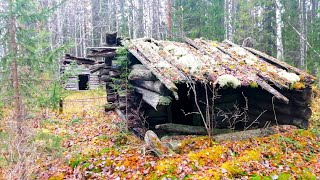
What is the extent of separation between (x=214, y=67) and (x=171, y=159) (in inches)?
125

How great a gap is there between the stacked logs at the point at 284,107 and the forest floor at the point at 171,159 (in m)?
0.62

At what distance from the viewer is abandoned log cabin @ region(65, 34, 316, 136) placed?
720 centimetres

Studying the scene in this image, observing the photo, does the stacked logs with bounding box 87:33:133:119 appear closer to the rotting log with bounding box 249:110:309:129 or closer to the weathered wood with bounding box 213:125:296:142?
the weathered wood with bounding box 213:125:296:142

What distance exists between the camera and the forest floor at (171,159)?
5660 millimetres

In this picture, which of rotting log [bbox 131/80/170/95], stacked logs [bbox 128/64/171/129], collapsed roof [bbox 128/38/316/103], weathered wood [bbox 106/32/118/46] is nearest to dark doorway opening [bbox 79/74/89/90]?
weathered wood [bbox 106/32/118/46]

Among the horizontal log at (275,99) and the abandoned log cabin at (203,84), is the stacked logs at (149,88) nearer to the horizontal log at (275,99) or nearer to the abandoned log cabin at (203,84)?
the abandoned log cabin at (203,84)

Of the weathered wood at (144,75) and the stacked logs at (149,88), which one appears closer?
the stacked logs at (149,88)

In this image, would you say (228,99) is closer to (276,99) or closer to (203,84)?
(276,99)

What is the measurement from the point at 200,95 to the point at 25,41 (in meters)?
5.23

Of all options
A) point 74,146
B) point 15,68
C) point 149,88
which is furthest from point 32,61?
point 149,88

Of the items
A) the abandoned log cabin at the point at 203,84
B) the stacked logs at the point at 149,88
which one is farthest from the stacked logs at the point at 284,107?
the stacked logs at the point at 149,88

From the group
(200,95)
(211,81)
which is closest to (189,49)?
(200,95)

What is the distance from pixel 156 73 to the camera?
6.95m

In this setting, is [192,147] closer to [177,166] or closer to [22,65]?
[177,166]
